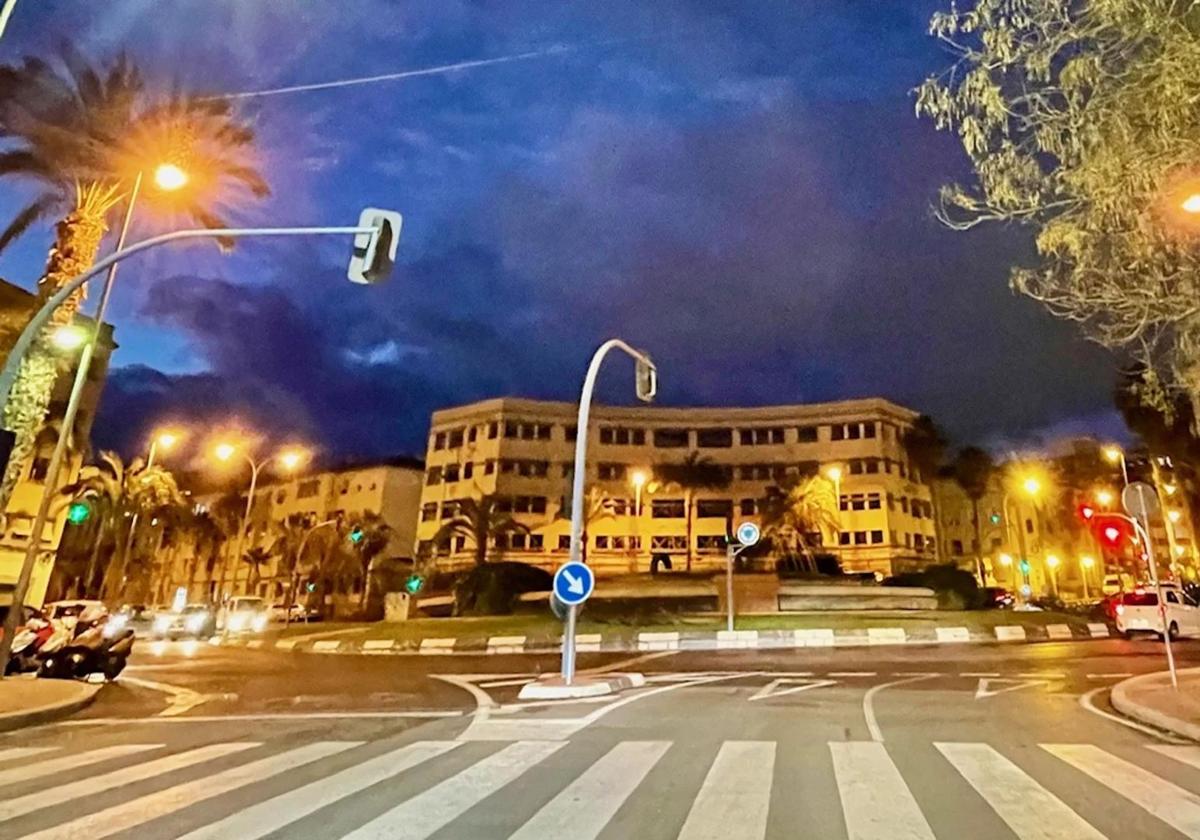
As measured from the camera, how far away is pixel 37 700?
41.5 ft

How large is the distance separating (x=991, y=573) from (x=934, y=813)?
9306cm

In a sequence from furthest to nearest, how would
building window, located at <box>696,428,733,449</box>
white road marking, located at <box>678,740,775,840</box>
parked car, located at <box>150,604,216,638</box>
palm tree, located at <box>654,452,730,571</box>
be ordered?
building window, located at <box>696,428,733,449</box>
palm tree, located at <box>654,452,730,571</box>
parked car, located at <box>150,604,216,638</box>
white road marking, located at <box>678,740,775,840</box>

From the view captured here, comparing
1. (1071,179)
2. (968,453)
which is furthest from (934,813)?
(968,453)

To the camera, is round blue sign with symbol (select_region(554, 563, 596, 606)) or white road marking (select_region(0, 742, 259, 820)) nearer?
white road marking (select_region(0, 742, 259, 820))

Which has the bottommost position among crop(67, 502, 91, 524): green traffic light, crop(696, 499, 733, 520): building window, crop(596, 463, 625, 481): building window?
crop(67, 502, 91, 524): green traffic light

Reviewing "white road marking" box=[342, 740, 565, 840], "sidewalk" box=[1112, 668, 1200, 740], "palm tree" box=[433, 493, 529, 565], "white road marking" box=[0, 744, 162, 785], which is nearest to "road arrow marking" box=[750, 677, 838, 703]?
"sidewalk" box=[1112, 668, 1200, 740]

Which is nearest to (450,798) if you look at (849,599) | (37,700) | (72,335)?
(37,700)

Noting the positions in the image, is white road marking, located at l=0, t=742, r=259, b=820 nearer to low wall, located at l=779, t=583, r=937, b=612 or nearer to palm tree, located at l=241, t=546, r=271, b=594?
low wall, located at l=779, t=583, r=937, b=612

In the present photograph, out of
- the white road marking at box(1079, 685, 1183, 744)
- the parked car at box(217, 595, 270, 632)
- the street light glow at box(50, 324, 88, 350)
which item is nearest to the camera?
the white road marking at box(1079, 685, 1183, 744)

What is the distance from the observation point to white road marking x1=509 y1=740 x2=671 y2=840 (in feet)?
18.1

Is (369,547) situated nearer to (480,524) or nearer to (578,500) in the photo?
(480,524)

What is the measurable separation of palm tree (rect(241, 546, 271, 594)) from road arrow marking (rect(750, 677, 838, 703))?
68014 mm

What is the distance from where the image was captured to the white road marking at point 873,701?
977 cm

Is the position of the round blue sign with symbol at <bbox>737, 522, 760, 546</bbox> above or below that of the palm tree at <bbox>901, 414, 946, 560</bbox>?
below
